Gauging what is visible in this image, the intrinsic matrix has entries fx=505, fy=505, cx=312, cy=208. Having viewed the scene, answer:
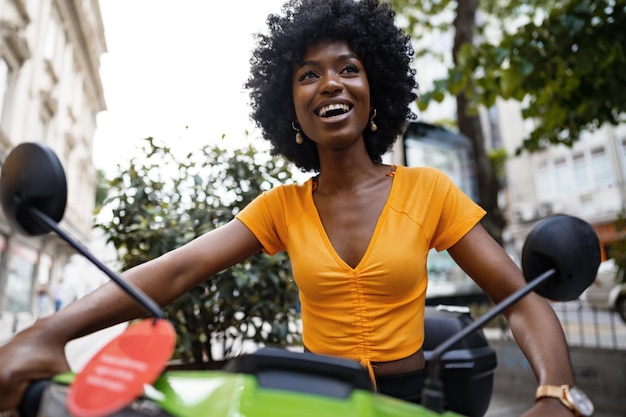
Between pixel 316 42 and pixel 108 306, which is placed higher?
pixel 316 42

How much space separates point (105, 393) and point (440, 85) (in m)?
4.16

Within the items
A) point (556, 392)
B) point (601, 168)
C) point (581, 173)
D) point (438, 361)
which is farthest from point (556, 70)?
point (581, 173)

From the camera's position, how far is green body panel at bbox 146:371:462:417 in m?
0.71

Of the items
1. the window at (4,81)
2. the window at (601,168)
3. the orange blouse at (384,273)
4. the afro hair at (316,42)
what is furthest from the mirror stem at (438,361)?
the window at (601,168)

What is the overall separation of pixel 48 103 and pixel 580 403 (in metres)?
17.2

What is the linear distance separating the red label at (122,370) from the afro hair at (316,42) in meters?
1.26

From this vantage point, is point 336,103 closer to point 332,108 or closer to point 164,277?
point 332,108

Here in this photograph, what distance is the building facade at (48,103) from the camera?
12.5m

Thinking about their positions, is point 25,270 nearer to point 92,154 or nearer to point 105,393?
point 92,154

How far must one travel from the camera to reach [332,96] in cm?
159

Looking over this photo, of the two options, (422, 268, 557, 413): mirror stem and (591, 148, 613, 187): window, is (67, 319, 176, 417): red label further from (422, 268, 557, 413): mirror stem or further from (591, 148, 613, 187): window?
(591, 148, 613, 187): window

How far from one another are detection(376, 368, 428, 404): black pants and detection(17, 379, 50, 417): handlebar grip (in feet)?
2.78

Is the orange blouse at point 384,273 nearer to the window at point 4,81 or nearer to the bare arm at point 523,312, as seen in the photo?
the bare arm at point 523,312

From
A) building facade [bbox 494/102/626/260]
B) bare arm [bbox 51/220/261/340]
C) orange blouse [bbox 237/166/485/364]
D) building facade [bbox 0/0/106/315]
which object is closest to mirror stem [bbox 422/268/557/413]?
orange blouse [bbox 237/166/485/364]
